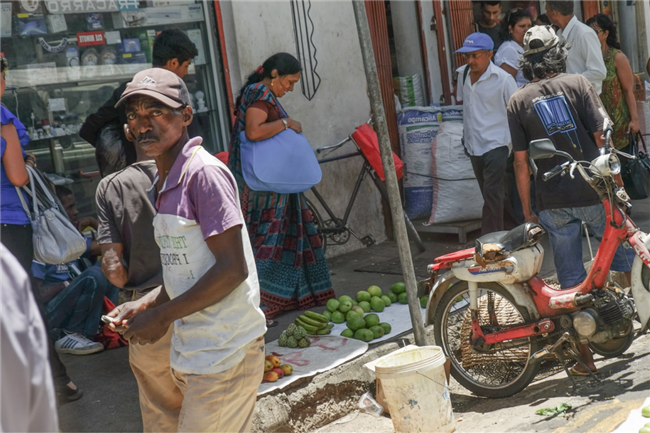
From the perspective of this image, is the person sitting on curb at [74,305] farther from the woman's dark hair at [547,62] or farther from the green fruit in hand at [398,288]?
the woman's dark hair at [547,62]

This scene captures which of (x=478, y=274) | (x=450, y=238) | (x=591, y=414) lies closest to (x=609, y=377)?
(x=591, y=414)

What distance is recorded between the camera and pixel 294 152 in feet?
17.0

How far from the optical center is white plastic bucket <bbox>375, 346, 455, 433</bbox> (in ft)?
12.1

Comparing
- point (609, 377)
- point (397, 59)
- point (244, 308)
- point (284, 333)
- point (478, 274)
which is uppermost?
point (397, 59)

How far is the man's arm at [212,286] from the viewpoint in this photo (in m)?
2.34

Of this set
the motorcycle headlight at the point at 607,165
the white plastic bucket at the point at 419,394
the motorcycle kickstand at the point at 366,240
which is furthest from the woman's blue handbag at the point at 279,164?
the motorcycle headlight at the point at 607,165

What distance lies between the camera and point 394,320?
16.7 ft

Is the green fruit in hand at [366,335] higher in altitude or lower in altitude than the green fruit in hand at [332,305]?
lower

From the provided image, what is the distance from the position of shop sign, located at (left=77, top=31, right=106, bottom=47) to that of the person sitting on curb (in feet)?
5.75

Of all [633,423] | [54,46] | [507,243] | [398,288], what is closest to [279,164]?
[398,288]

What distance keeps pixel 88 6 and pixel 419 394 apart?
12.7ft

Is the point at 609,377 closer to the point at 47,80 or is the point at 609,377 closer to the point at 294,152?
the point at 294,152

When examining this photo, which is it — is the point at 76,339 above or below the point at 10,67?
below

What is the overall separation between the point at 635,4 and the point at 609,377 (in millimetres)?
8894
